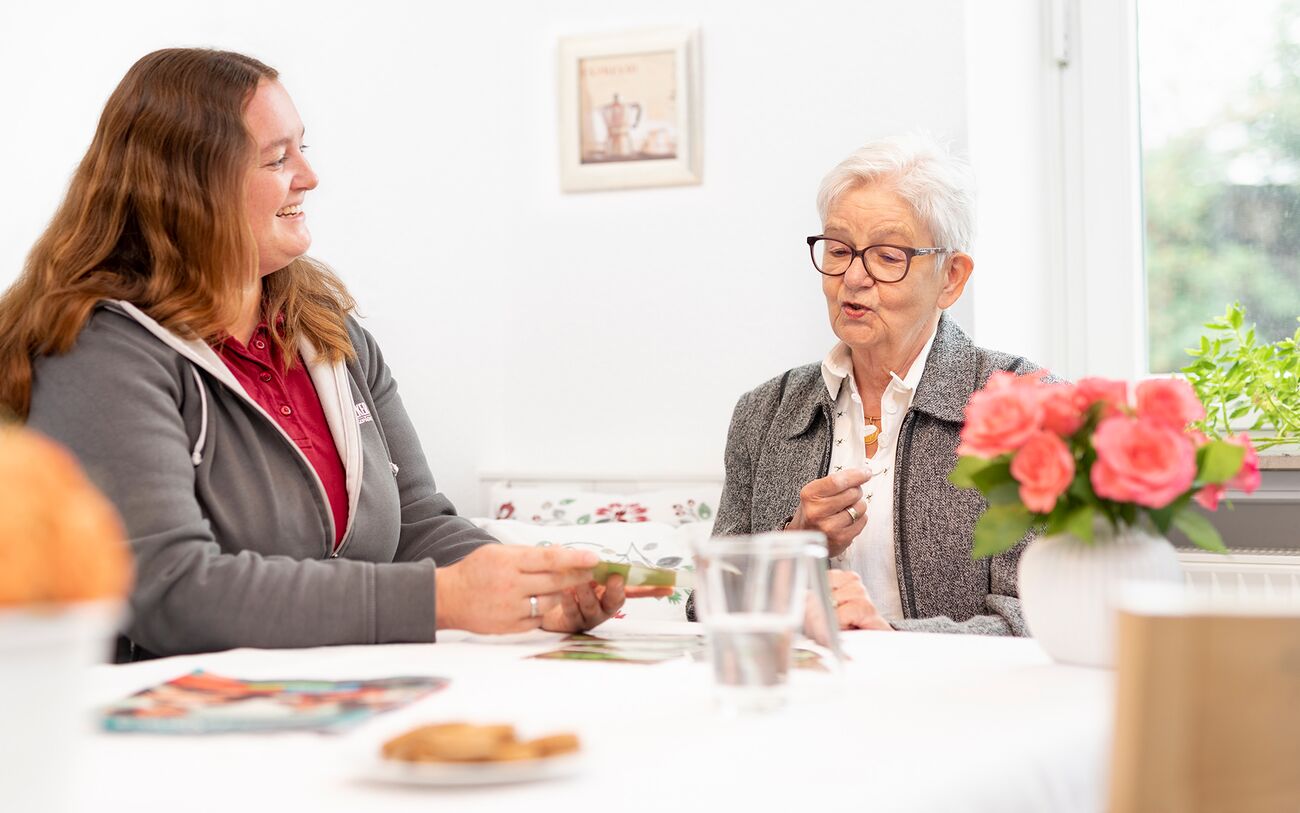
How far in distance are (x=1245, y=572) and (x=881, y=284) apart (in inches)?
36.0

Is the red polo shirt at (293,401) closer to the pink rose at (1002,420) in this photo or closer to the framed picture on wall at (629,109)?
the pink rose at (1002,420)

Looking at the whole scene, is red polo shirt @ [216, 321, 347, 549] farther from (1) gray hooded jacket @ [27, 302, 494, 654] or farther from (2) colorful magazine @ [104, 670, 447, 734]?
(2) colorful magazine @ [104, 670, 447, 734]

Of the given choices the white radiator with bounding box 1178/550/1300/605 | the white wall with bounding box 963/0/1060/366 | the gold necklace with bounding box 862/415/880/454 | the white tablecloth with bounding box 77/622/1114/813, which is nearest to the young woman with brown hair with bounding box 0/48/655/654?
the white tablecloth with bounding box 77/622/1114/813

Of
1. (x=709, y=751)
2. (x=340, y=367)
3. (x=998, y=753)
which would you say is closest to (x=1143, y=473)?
(x=998, y=753)

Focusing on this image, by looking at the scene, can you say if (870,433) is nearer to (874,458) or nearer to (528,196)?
(874,458)

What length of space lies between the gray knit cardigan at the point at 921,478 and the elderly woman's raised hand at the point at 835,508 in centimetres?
15

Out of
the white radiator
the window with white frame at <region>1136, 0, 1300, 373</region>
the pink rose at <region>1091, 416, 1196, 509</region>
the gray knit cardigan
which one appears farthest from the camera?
the window with white frame at <region>1136, 0, 1300, 373</region>

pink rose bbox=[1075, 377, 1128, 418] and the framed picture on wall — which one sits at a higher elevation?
the framed picture on wall

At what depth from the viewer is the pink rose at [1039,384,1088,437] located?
3.62 ft

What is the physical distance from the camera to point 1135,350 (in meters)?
2.69

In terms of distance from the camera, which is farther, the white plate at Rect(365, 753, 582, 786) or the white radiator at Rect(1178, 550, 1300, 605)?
the white radiator at Rect(1178, 550, 1300, 605)

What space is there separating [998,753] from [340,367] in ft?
3.60

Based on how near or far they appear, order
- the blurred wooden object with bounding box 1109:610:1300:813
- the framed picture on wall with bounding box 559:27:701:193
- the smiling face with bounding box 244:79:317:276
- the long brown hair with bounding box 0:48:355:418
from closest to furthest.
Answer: the blurred wooden object with bounding box 1109:610:1300:813
the long brown hair with bounding box 0:48:355:418
the smiling face with bounding box 244:79:317:276
the framed picture on wall with bounding box 559:27:701:193

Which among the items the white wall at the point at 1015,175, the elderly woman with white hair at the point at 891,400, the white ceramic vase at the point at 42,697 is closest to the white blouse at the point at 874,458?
the elderly woman with white hair at the point at 891,400
